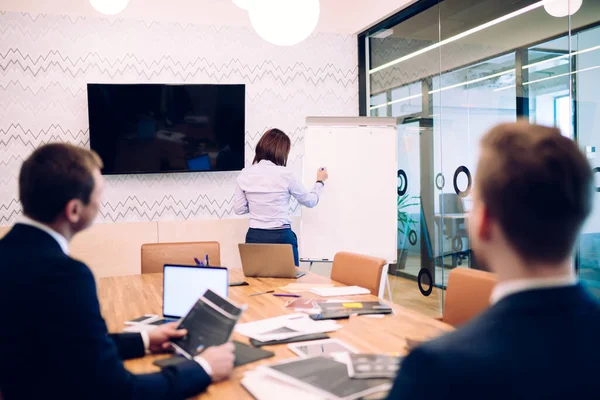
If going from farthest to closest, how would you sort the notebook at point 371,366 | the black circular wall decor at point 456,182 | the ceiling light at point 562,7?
the black circular wall decor at point 456,182, the ceiling light at point 562,7, the notebook at point 371,366

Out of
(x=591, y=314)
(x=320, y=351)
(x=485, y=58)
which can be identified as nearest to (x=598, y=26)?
(x=485, y=58)

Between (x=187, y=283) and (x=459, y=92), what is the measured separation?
3184 mm

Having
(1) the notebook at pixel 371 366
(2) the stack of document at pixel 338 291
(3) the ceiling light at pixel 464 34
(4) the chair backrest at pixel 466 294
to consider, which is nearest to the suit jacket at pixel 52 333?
(1) the notebook at pixel 371 366

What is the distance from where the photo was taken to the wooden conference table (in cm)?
155

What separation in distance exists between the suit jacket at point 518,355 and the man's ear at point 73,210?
0.84 m

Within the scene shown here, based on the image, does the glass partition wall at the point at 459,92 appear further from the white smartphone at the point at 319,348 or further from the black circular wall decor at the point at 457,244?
the white smartphone at the point at 319,348

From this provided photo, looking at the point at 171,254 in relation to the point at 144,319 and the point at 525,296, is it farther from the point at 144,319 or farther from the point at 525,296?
the point at 525,296

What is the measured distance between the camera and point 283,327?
1.89 meters

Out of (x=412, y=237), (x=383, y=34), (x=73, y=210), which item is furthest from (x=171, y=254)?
(x=383, y=34)

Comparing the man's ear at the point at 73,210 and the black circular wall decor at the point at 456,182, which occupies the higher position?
the black circular wall decor at the point at 456,182

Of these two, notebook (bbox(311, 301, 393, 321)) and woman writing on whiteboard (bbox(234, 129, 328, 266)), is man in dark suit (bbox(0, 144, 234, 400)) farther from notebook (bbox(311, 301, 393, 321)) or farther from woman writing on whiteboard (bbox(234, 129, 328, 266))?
woman writing on whiteboard (bbox(234, 129, 328, 266))

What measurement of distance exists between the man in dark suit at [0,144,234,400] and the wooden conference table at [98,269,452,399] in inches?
11.4

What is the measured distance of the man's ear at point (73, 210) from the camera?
1210 millimetres

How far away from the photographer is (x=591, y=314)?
760 millimetres
